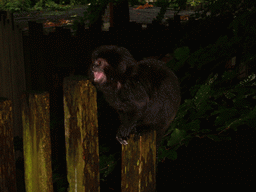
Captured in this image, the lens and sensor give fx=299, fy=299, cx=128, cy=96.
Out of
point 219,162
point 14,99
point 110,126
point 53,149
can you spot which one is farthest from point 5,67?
point 219,162

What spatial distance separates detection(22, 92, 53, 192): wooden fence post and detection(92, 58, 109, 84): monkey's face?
26 centimetres

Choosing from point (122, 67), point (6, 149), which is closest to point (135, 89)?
point (122, 67)

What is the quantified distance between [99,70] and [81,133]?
32 cm

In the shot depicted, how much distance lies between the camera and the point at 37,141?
1.51 m

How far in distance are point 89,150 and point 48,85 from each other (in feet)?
7.25

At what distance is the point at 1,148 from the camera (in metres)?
1.48

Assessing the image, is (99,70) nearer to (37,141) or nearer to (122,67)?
(122,67)

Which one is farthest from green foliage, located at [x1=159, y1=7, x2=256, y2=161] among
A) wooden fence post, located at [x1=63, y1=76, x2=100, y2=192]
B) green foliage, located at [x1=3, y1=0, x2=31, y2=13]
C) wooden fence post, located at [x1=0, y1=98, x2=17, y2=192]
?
green foliage, located at [x1=3, y1=0, x2=31, y2=13]

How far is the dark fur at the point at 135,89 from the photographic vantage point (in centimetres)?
147

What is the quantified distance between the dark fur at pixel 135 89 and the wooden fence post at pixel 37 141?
303 millimetres

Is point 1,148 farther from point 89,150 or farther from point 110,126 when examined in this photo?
point 110,126

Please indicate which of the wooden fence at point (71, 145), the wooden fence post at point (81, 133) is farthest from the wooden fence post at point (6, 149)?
the wooden fence post at point (81, 133)

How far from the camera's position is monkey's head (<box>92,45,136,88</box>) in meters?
1.45

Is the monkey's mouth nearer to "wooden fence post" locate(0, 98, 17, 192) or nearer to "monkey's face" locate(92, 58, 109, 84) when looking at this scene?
"monkey's face" locate(92, 58, 109, 84)
